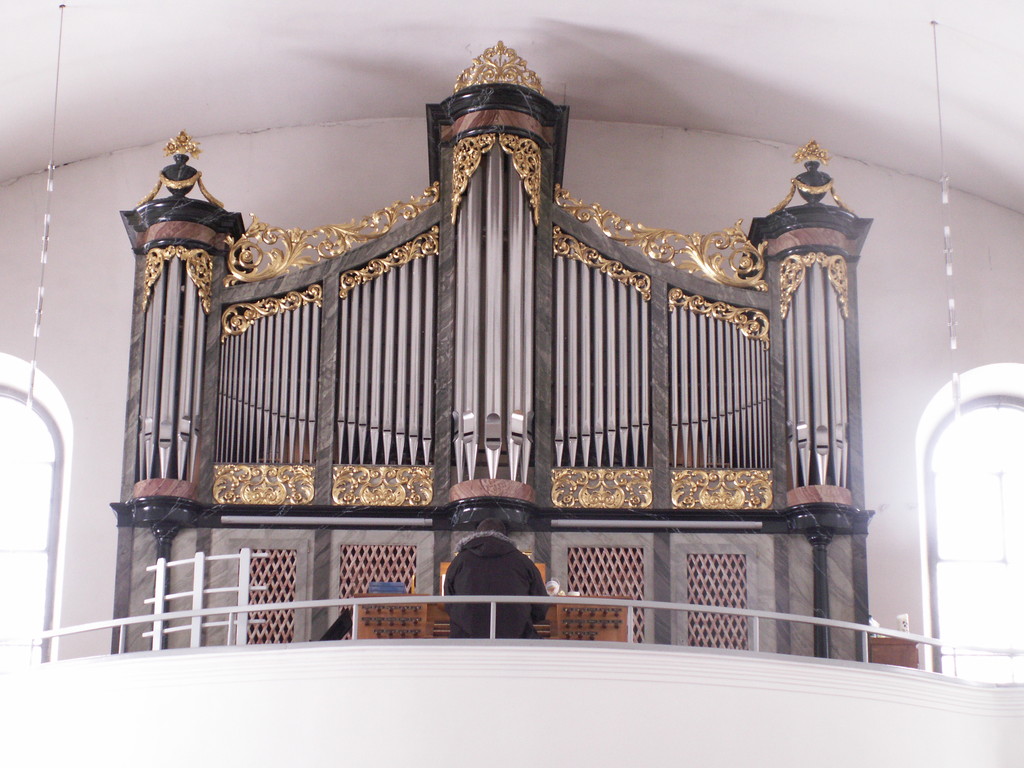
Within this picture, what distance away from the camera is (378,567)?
12.5 meters

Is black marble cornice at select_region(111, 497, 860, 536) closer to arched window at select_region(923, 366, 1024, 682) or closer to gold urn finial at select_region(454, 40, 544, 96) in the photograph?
arched window at select_region(923, 366, 1024, 682)

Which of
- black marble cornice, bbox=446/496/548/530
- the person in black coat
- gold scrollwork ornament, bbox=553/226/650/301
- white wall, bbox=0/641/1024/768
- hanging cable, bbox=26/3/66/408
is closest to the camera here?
white wall, bbox=0/641/1024/768

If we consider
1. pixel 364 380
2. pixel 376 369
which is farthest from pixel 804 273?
pixel 364 380

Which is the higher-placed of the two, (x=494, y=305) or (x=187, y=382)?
(x=494, y=305)

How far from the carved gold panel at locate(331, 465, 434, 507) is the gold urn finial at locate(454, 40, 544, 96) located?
10.6ft

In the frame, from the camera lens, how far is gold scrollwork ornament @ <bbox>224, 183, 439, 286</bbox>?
13211 millimetres

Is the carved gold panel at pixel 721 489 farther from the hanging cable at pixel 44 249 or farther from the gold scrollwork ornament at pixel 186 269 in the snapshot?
the hanging cable at pixel 44 249

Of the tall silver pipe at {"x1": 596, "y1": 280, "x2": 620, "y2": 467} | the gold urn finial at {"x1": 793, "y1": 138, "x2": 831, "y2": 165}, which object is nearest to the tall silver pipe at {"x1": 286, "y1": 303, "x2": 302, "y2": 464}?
the tall silver pipe at {"x1": 596, "y1": 280, "x2": 620, "y2": 467}

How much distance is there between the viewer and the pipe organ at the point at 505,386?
490 inches

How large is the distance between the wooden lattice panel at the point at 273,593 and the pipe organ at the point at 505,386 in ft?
0.19

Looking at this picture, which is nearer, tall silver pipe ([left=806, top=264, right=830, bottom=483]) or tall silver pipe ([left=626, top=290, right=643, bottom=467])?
tall silver pipe ([left=806, top=264, right=830, bottom=483])

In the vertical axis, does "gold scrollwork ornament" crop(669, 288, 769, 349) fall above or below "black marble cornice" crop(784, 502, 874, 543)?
above

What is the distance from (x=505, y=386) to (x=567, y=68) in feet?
10.8

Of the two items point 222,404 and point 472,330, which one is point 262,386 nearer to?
point 222,404
